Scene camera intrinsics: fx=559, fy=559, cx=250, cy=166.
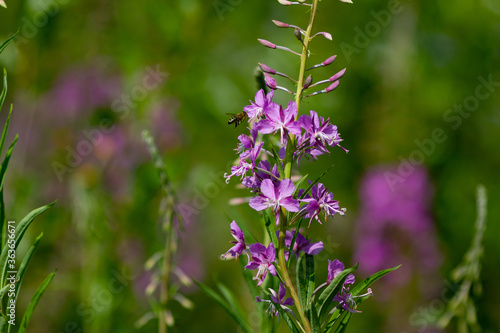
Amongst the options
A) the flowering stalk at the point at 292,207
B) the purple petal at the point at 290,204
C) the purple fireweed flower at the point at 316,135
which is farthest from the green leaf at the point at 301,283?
the purple fireweed flower at the point at 316,135

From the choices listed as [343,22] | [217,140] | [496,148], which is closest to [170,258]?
[217,140]

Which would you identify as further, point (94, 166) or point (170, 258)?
point (94, 166)

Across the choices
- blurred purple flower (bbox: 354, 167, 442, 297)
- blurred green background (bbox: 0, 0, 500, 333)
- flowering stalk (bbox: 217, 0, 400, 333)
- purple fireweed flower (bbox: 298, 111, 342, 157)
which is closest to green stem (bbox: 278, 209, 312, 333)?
flowering stalk (bbox: 217, 0, 400, 333)

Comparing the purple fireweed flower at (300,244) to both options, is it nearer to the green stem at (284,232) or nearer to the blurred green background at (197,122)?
the green stem at (284,232)

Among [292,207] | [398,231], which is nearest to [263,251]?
[292,207]

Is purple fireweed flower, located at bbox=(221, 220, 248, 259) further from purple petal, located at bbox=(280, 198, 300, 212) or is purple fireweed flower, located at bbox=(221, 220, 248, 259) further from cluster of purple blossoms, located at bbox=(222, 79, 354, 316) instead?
purple petal, located at bbox=(280, 198, 300, 212)

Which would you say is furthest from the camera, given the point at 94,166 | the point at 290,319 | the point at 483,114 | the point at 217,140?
the point at 483,114

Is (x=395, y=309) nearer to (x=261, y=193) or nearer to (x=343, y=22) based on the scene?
(x=343, y=22)
